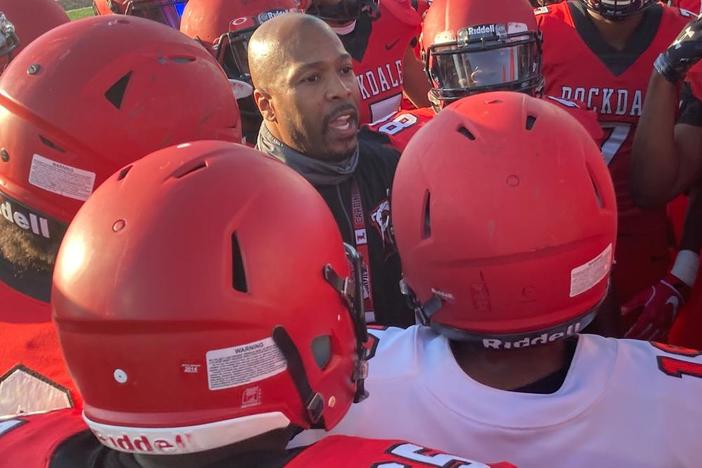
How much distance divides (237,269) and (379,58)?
135 inches

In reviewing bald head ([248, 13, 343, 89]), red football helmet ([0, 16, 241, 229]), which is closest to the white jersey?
red football helmet ([0, 16, 241, 229])

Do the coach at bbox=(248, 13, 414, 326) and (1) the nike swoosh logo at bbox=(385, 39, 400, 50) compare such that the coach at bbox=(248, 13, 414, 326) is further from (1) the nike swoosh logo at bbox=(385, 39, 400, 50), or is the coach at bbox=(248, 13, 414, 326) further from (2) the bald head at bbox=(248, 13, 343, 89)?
(1) the nike swoosh logo at bbox=(385, 39, 400, 50)

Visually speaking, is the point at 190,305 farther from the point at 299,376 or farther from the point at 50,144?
the point at 50,144

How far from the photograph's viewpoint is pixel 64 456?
144cm

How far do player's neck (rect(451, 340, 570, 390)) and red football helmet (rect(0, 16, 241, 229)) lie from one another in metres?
1.00

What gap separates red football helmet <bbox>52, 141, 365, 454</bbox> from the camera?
1.27 meters

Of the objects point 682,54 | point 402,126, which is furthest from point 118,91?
point 682,54

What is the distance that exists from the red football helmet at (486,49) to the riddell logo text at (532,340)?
162 cm

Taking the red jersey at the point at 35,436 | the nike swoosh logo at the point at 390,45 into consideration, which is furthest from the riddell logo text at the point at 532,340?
the nike swoosh logo at the point at 390,45

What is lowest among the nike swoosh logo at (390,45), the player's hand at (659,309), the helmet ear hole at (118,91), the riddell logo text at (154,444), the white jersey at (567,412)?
the player's hand at (659,309)

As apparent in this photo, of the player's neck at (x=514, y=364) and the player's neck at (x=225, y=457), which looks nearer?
the player's neck at (x=225, y=457)

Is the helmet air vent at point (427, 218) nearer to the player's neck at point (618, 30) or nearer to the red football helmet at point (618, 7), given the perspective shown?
the red football helmet at point (618, 7)

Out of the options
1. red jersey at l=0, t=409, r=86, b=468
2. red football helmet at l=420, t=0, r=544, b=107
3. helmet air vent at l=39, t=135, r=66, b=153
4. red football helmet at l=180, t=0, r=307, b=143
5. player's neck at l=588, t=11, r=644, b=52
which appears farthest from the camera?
red football helmet at l=180, t=0, r=307, b=143

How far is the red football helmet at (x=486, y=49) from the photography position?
3.15 m
